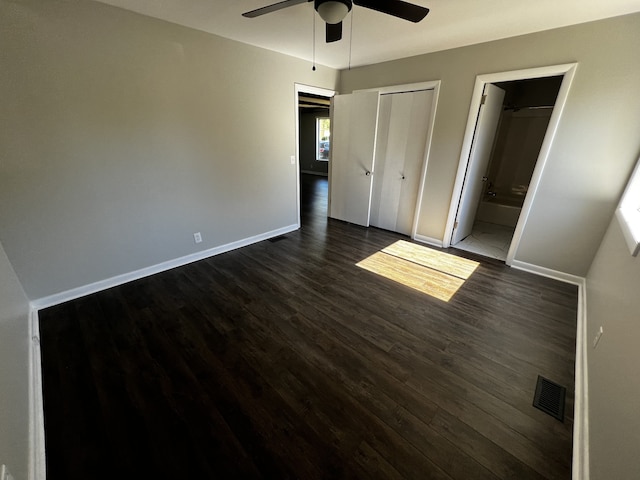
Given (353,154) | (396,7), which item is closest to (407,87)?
(353,154)

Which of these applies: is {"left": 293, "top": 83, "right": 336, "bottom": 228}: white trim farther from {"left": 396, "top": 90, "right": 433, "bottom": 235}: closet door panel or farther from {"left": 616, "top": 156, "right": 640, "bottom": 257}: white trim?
{"left": 616, "top": 156, "right": 640, "bottom": 257}: white trim

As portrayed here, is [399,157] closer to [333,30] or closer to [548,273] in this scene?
[333,30]

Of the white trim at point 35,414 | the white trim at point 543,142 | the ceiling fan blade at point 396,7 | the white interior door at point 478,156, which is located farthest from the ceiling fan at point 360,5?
the white trim at point 35,414

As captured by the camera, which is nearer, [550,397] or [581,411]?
[581,411]

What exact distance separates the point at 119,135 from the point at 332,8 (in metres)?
2.07

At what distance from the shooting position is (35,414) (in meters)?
1.34

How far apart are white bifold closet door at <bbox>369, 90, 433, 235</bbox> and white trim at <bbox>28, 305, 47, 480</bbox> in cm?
401

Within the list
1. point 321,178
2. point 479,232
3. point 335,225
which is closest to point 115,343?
point 335,225

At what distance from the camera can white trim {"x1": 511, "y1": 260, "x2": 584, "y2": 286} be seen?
2.70 meters

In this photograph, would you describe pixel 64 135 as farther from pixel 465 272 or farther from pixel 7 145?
pixel 465 272

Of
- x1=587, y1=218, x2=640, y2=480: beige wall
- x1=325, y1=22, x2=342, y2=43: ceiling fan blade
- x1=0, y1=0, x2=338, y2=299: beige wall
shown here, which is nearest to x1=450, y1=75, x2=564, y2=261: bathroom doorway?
x1=587, y1=218, x2=640, y2=480: beige wall

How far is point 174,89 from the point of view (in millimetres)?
2486

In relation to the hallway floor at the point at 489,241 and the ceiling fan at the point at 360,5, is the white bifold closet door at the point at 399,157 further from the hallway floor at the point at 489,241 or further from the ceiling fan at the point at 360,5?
the ceiling fan at the point at 360,5

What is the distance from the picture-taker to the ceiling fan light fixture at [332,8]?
1491mm
